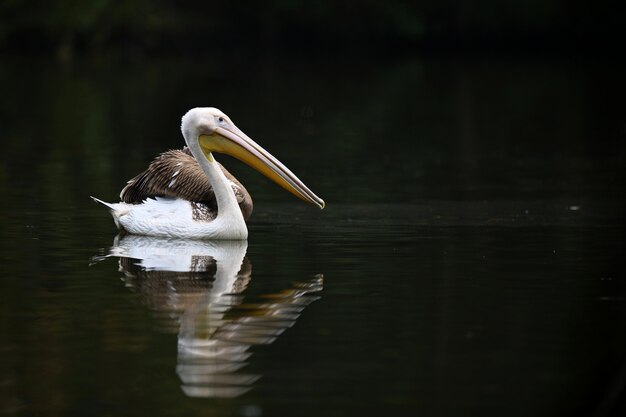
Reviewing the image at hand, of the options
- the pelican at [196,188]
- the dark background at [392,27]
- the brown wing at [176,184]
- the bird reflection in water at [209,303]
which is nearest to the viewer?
the bird reflection in water at [209,303]

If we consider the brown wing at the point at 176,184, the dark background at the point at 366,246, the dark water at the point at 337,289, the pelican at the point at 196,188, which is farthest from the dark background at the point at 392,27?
the pelican at the point at 196,188

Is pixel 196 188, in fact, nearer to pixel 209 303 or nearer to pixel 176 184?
pixel 176 184

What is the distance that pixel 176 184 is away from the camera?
9695 millimetres

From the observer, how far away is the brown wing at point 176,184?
969 centimetres

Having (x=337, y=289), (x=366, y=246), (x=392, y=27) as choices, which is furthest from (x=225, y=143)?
(x=392, y=27)

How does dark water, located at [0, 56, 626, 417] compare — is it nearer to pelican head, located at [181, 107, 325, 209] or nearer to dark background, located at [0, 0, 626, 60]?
pelican head, located at [181, 107, 325, 209]

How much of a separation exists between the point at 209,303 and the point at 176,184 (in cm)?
259

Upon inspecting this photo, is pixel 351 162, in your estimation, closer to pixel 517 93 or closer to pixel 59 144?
pixel 59 144

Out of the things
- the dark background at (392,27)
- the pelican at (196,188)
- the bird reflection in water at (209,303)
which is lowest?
the bird reflection in water at (209,303)

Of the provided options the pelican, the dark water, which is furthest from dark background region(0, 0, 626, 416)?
the pelican

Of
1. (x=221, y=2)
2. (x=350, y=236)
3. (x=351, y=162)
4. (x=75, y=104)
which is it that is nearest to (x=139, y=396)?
(x=350, y=236)

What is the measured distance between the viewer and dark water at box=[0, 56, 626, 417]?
5.53 m

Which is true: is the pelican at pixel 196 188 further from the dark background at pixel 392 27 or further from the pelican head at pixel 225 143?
the dark background at pixel 392 27

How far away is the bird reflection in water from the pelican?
0.34 ft
